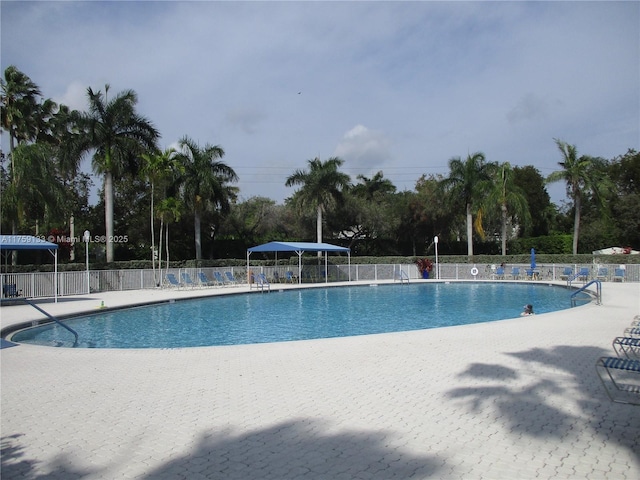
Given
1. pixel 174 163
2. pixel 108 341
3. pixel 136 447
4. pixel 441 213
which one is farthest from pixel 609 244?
pixel 136 447

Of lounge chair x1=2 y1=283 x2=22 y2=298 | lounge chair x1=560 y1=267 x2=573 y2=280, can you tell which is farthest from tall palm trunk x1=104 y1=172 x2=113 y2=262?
lounge chair x1=560 y1=267 x2=573 y2=280

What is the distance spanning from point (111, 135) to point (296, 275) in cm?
1327

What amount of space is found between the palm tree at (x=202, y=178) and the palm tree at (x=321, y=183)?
4807mm

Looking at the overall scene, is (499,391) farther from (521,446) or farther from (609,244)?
(609,244)

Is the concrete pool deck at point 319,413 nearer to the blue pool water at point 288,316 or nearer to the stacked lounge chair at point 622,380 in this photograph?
the stacked lounge chair at point 622,380

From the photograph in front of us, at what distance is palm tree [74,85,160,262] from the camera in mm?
27047

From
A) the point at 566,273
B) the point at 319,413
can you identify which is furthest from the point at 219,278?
the point at 319,413

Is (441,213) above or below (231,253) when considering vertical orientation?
above

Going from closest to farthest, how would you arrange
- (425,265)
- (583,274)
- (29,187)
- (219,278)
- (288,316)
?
(288,316), (583,274), (29,187), (219,278), (425,265)

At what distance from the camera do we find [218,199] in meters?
32.4

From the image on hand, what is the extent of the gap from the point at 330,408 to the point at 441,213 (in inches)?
Answer: 1348

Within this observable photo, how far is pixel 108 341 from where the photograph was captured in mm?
11141

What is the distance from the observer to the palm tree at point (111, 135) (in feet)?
88.7

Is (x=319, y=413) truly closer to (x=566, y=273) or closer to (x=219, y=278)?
(x=219, y=278)
